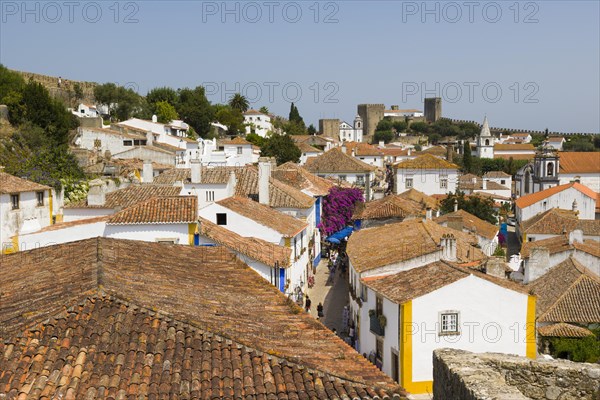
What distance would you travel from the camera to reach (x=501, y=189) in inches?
3317

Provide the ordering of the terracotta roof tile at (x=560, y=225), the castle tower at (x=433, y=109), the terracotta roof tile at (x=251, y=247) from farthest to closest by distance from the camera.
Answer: the castle tower at (x=433, y=109) < the terracotta roof tile at (x=560, y=225) < the terracotta roof tile at (x=251, y=247)

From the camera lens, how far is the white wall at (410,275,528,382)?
18547 millimetres

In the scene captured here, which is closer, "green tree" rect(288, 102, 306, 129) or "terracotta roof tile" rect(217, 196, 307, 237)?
"terracotta roof tile" rect(217, 196, 307, 237)

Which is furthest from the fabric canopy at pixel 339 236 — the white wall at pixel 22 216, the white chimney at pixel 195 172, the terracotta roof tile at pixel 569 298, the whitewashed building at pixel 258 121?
the whitewashed building at pixel 258 121

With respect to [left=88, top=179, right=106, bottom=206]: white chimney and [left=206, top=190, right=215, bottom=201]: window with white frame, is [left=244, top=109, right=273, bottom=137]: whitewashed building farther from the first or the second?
[left=88, top=179, right=106, bottom=206]: white chimney

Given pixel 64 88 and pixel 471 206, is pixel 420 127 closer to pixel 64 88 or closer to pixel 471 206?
pixel 64 88

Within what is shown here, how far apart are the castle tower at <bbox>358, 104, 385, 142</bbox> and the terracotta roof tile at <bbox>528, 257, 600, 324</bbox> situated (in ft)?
458

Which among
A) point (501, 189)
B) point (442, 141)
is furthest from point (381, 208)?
point (442, 141)

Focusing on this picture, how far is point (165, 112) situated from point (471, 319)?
66428mm

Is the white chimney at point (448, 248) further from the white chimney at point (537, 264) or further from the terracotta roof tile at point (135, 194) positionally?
the terracotta roof tile at point (135, 194)

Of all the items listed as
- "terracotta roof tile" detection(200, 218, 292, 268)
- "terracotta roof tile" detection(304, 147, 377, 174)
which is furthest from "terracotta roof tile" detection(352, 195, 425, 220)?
"terracotta roof tile" detection(304, 147, 377, 174)

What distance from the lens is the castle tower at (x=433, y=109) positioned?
172375 millimetres

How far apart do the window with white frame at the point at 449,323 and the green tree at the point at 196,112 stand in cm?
6988

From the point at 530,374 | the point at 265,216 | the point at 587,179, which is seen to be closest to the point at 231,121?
the point at 587,179
